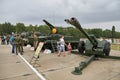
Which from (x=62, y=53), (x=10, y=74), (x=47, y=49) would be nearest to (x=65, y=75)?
(x=10, y=74)

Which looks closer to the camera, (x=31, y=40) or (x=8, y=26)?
(x=31, y=40)

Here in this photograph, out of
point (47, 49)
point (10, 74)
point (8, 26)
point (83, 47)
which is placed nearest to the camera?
point (10, 74)

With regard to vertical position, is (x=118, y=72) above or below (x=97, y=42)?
below

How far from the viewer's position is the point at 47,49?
755 inches

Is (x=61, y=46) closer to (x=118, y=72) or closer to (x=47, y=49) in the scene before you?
(x=47, y=49)

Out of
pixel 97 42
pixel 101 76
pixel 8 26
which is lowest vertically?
pixel 101 76

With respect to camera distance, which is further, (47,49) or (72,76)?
(47,49)

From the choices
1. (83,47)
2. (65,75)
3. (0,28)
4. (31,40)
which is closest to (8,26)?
(0,28)

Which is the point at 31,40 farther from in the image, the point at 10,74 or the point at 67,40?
the point at 10,74

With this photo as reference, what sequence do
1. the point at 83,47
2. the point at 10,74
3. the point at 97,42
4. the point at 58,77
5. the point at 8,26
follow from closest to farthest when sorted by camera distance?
the point at 58,77 → the point at 10,74 → the point at 97,42 → the point at 83,47 → the point at 8,26

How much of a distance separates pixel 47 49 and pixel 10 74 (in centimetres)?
960

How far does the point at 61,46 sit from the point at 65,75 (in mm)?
8065

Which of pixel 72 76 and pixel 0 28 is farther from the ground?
pixel 0 28

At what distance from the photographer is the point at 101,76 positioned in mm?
9258
